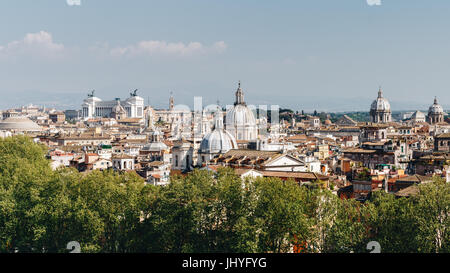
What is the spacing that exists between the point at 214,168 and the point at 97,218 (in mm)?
12898

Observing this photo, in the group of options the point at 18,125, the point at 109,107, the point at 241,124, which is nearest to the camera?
the point at 241,124

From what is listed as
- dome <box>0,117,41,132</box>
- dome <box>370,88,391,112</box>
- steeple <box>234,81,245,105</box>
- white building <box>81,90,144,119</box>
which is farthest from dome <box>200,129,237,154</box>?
white building <box>81,90,144,119</box>

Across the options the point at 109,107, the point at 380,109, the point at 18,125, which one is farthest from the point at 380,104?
the point at 109,107

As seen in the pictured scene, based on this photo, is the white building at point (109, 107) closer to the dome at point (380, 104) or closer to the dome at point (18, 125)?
the dome at point (18, 125)

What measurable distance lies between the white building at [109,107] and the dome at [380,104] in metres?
51.0

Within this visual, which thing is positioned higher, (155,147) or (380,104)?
(380,104)

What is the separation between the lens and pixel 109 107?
11750 centimetres

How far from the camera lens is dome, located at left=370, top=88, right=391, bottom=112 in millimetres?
74438

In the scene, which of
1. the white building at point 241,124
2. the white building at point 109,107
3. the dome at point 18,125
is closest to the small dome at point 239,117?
the white building at point 241,124

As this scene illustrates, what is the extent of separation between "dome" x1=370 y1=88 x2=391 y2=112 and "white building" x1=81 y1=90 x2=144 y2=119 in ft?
167

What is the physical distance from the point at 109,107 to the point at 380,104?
2268 inches

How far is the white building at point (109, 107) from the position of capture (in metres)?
116

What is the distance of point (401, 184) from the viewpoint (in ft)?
68.4

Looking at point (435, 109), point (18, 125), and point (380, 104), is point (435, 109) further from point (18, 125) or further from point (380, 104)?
point (18, 125)
